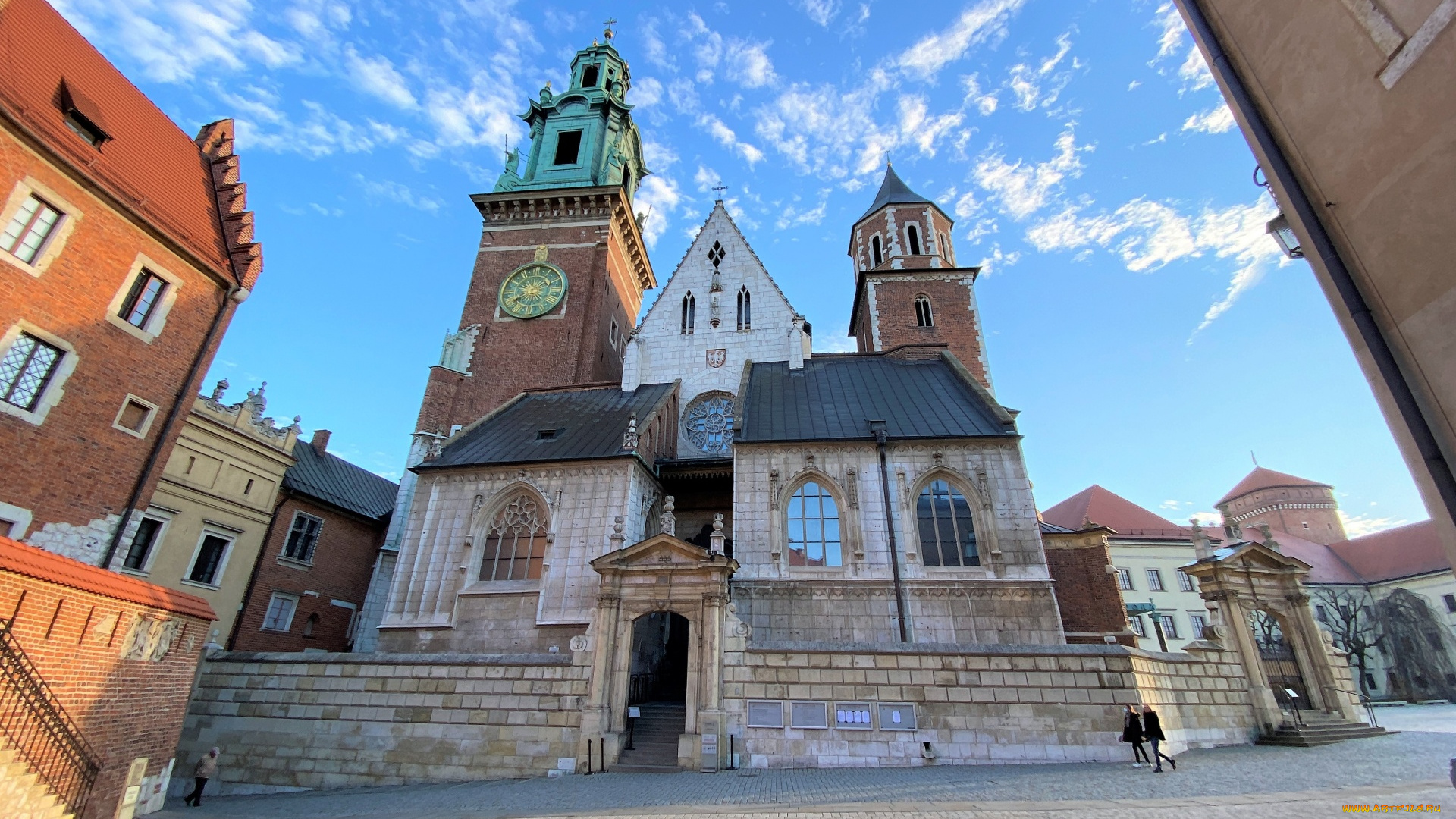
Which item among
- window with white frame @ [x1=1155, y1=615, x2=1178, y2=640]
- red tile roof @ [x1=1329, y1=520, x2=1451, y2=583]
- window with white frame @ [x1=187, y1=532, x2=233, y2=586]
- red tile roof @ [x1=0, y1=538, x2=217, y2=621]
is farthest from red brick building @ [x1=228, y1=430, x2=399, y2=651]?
red tile roof @ [x1=1329, y1=520, x2=1451, y2=583]

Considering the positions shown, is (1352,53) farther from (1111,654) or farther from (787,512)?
(787,512)

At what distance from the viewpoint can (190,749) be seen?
14359mm

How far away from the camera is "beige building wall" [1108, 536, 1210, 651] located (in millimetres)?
40844

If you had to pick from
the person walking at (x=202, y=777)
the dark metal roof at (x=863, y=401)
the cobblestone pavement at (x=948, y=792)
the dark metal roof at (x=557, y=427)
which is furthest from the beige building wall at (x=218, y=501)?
the dark metal roof at (x=863, y=401)

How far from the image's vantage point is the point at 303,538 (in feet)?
79.0

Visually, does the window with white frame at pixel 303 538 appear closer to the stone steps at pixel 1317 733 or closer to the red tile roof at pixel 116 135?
the red tile roof at pixel 116 135

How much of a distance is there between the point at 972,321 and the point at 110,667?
27789 millimetres

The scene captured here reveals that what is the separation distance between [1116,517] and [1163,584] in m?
5.25

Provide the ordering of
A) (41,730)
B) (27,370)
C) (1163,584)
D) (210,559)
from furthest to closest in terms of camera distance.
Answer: (1163,584)
(210,559)
(27,370)
(41,730)

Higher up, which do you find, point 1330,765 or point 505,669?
point 505,669

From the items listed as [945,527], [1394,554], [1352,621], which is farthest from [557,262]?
[1394,554]

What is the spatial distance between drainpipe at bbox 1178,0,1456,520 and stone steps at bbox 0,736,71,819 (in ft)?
47.7

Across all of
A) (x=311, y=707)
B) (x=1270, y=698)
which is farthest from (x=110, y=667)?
(x=1270, y=698)

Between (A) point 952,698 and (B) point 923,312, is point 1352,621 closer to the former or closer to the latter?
(B) point 923,312
